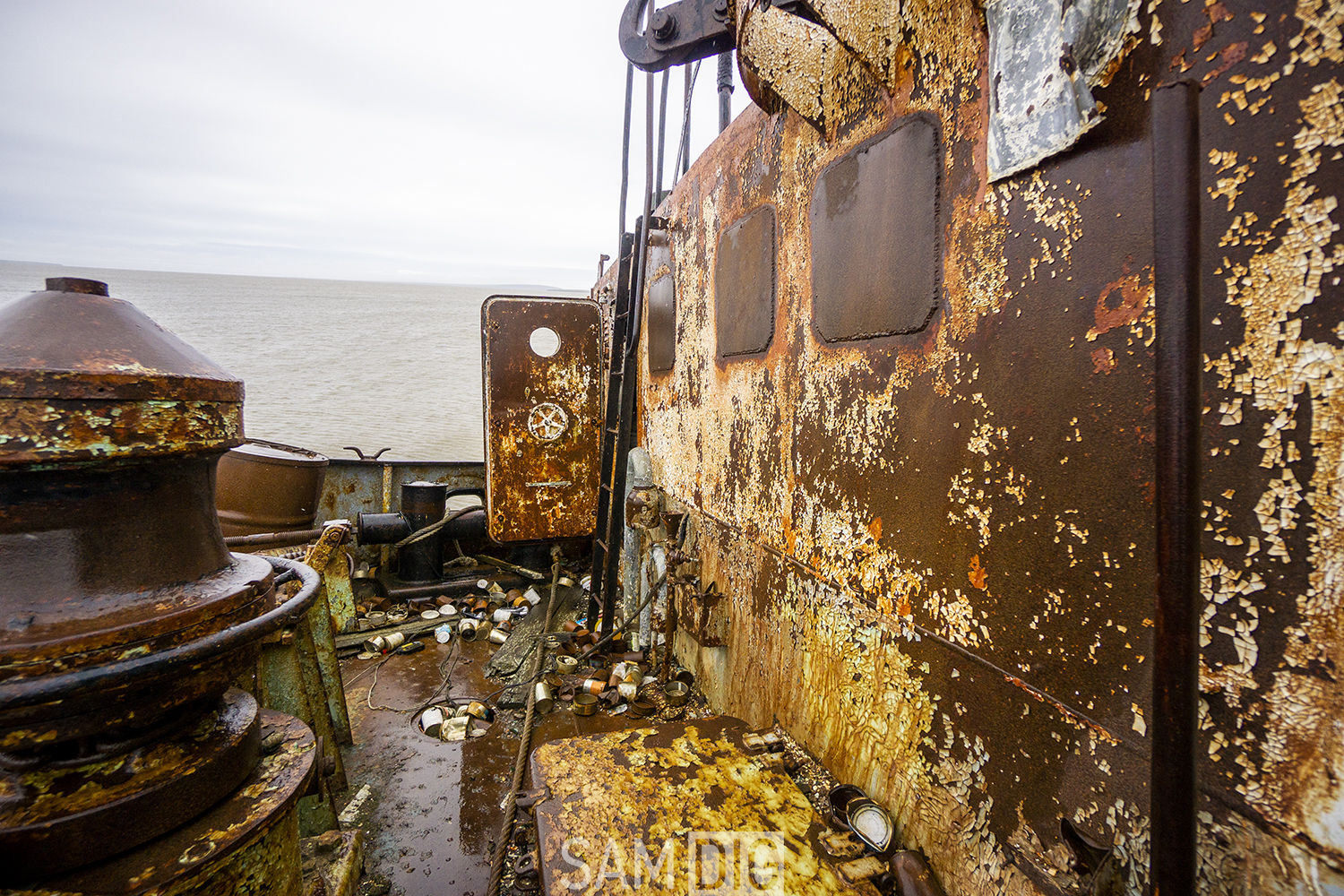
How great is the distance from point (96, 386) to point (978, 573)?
1.99 meters

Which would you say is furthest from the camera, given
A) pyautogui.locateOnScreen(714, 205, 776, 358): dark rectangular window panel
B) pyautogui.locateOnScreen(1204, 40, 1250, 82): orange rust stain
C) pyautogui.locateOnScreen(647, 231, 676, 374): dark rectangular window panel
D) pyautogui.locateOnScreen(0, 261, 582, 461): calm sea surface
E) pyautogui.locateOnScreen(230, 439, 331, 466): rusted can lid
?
pyautogui.locateOnScreen(0, 261, 582, 461): calm sea surface

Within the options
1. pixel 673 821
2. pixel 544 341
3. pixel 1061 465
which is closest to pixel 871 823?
pixel 673 821

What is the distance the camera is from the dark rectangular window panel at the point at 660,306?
12.2ft

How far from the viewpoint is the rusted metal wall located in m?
0.78

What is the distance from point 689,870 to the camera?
147 cm

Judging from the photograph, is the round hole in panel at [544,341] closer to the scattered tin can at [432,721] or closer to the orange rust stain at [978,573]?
the scattered tin can at [432,721]

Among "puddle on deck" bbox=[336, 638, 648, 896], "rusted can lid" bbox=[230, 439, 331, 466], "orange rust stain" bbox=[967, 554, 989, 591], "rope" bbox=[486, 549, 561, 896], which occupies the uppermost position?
"rusted can lid" bbox=[230, 439, 331, 466]

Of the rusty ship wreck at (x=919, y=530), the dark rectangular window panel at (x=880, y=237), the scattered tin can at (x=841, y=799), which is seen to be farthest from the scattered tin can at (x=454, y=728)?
the dark rectangular window panel at (x=880, y=237)

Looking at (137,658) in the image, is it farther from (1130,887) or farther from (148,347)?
(1130,887)

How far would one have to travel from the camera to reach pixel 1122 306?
39.6 inches

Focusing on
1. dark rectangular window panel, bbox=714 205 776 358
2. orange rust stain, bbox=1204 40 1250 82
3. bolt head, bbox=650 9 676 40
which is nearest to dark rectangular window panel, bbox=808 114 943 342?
dark rectangular window panel, bbox=714 205 776 358

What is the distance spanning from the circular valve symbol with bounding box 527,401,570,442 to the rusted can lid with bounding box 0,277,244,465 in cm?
334

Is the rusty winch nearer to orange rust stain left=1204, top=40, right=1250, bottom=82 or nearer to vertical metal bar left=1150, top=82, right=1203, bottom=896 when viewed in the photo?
vertical metal bar left=1150, top=82, right=1203, bottom=896

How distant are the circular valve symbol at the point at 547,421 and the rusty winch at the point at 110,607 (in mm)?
3334
